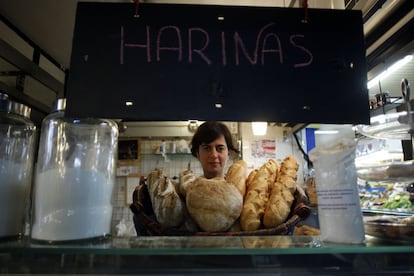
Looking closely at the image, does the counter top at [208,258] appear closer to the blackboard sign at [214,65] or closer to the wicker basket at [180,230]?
the wicker basket at [180,230]

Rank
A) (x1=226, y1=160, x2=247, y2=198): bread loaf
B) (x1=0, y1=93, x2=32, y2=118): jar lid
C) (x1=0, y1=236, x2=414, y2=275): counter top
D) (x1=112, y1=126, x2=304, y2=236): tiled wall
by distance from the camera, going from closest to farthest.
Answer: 1. (x1=0, y1=236, x2=414, y2=275): counter top
2. (x1=0, y1=93, x2=32, y2=118): jar lid
3. (x1=226, y1=160, x2=247, y2=198): bread loaf
4. (x1=112, y1=126, x2=304, y2=236): tiled wall

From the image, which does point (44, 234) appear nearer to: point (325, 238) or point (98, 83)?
point (98, 83)

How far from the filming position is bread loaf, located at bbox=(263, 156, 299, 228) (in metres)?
0.65

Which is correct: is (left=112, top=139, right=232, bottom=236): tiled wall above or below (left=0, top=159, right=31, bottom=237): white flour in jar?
above

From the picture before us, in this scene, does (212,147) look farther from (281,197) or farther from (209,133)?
(281,197)

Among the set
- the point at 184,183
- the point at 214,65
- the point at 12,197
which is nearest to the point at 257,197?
the point at 184,183

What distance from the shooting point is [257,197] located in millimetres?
734

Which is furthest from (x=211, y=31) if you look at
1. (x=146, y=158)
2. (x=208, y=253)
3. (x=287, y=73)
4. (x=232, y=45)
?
(x=146, y=158)

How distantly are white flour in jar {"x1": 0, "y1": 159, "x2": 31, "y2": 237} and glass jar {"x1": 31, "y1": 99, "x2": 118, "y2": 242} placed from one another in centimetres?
7

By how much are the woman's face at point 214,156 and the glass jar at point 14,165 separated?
3.04 feet

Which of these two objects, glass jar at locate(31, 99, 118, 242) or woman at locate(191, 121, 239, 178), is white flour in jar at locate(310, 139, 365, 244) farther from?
woman at locate(191, 121, 239, 178)

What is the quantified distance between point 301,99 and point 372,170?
0.23 metres

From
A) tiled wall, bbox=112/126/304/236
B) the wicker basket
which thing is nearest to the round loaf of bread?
the wicker basket

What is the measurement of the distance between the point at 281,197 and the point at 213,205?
0.18 m
